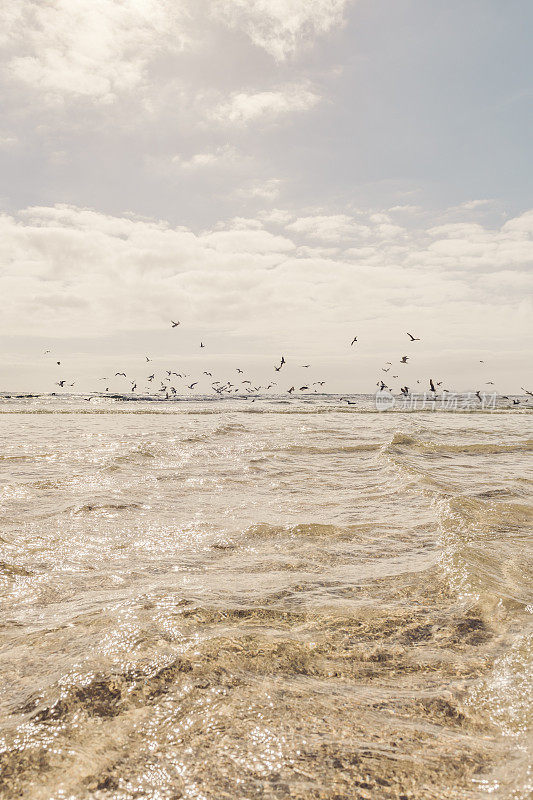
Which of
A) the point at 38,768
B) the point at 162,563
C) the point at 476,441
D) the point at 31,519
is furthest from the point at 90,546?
the point at 476,441

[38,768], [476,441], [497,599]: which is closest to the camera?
[38,768]

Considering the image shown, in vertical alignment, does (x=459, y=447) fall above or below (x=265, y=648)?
above

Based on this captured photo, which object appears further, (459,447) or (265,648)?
(459,447)

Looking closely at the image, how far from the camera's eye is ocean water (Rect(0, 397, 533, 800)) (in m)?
2.61

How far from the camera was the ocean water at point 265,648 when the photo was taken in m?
2.61

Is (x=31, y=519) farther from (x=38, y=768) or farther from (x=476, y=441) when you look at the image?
(x=476, y=441)

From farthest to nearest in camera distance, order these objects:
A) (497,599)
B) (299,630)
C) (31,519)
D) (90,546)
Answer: (31,519)
(90,546)
(497,599)
(299,630)

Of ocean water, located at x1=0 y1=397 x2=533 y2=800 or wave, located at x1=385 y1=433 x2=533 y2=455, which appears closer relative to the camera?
ocean water, located at x1=0 y1=397 x2=533 y2=800

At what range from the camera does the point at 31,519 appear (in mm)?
8164

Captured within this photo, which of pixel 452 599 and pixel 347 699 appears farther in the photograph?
pixel 452 599

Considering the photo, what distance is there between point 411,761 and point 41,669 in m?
2.64

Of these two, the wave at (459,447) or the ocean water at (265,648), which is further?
the wave at (459,447)

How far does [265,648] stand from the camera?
3.98 meters

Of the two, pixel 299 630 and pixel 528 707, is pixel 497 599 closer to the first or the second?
pixel 528 707
